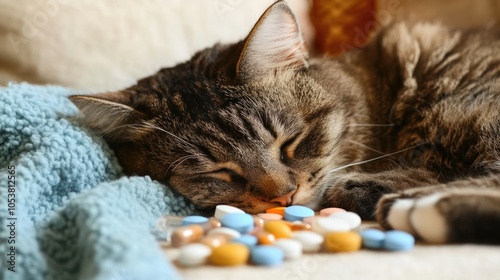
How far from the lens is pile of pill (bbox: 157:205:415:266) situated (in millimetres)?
853

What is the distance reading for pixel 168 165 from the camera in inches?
49.3

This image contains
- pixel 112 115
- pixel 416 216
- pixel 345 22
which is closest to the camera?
pixel 416 216

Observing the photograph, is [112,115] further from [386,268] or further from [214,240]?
[386,268]

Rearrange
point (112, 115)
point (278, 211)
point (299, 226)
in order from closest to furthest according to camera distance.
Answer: point (299, 226)
point (278, 211)
point (112, 115)

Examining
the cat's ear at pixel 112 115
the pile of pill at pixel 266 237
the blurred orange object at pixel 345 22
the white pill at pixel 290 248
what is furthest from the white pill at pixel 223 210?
the blurred orange object at pixel 345 22

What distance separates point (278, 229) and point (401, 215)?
26cm

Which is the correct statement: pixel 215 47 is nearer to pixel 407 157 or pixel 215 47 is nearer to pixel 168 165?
pixel 168 165

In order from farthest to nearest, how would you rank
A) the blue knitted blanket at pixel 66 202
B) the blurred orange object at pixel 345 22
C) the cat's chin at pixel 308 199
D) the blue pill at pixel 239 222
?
the blurred orange object at pixel 345 22, the cat's chin at pixel 308 199, the blue pill at pixel 239 222, the blue knitted blanket at pixel 66 202

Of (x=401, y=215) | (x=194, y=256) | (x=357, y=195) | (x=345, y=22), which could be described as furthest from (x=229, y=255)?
(x=345, y=22)

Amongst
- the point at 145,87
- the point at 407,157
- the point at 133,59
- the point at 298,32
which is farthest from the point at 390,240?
the point at 133,59

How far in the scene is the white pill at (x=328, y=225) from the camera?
38.2 inches

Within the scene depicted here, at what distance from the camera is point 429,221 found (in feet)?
3.02

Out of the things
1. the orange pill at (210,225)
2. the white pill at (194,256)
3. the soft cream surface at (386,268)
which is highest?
the orange pill at (210,225)

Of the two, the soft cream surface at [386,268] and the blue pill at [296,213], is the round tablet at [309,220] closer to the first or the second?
the blue pill at [296,213]
